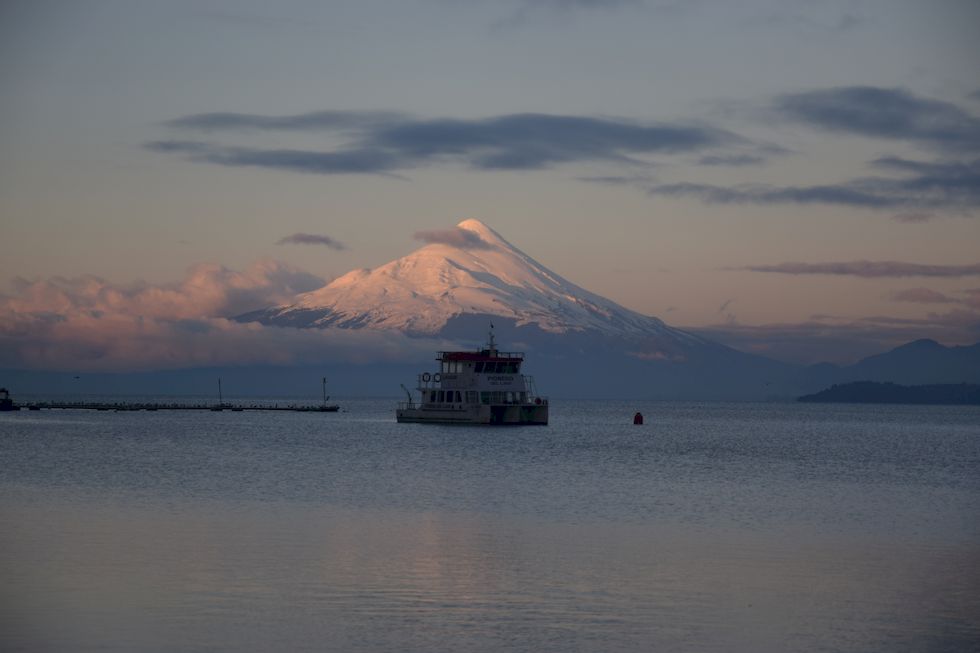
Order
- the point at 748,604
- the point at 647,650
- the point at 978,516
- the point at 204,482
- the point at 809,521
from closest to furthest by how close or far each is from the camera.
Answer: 1. the point at 647,650
2. the point at 748,604
3. the point at 809,521
4. the point at 978,516
5. the point at 204,482

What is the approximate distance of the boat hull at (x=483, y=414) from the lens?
376ft

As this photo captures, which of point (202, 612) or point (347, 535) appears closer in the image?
point (202, 612)

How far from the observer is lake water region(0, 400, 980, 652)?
24.3m

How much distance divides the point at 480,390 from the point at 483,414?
234 cm

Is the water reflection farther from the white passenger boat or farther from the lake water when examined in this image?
the white passenger boat

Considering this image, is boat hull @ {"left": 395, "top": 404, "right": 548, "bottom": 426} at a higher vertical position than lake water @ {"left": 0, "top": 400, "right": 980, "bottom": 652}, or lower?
higher

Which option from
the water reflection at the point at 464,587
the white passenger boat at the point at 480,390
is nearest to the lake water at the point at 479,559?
the water reflection at the point at 464,587

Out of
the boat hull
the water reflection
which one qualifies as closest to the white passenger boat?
the boat hull

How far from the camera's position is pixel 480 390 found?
115562 millimetres

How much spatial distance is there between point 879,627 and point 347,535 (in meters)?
17.0

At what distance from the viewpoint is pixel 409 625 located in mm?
24516

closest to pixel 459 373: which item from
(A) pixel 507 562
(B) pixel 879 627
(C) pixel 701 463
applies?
(C) pixel 701 463

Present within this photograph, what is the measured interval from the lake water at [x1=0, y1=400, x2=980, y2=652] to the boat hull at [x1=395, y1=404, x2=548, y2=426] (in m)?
45.9

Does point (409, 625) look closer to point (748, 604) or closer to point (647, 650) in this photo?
point (647, 650)
